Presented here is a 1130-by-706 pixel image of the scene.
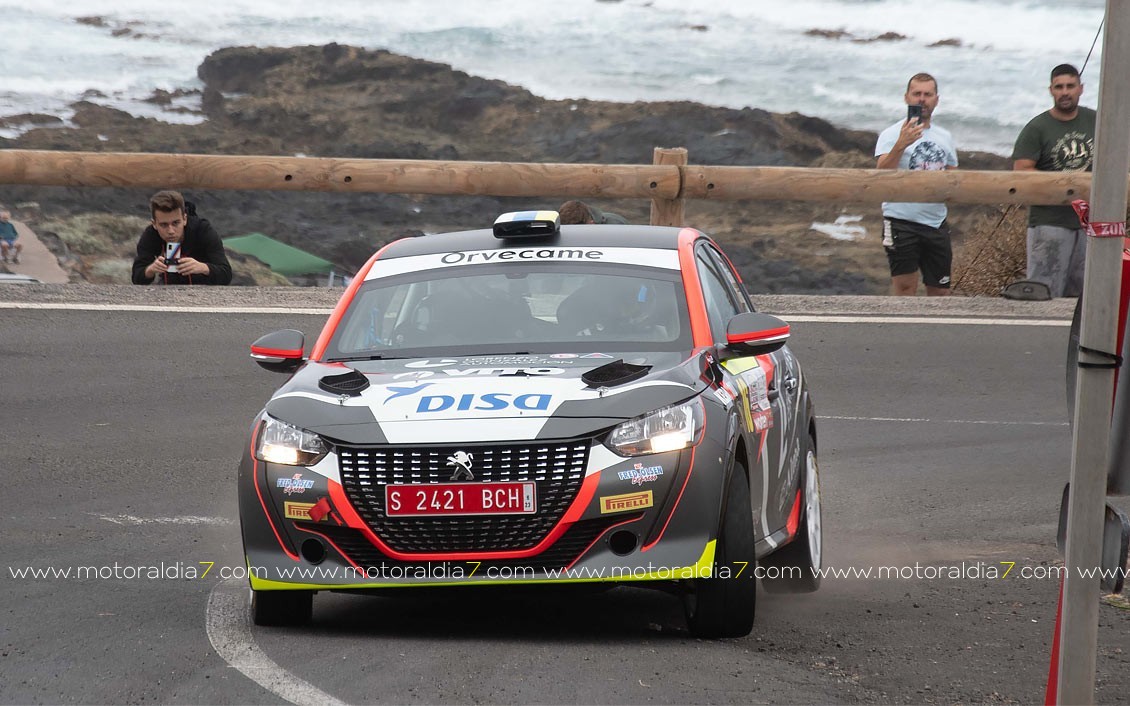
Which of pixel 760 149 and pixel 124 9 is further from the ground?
pixel 124 9

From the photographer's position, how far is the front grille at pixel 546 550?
6055mm

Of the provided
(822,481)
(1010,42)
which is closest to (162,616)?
(822,481)

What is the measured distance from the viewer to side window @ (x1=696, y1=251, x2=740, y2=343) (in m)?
7.27

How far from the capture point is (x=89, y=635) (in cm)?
642

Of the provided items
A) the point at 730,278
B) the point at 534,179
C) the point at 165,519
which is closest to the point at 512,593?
the point at 730,278

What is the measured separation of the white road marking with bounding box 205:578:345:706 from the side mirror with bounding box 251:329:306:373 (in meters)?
0.94

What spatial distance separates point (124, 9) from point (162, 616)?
40.4 m

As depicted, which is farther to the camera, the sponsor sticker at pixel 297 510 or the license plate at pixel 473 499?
the sponsor sticker at pixel 297 510

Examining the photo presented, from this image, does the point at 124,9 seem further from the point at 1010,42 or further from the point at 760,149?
the point at 1010,42

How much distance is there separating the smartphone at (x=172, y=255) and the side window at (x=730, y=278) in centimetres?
700

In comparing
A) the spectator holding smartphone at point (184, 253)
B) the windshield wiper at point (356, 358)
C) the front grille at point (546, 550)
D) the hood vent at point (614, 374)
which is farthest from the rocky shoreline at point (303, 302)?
the front grille at point (546, 550)

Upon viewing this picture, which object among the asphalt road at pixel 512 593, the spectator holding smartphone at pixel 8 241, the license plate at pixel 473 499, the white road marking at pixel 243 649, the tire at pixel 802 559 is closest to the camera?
the white road marking at pixel 243 649

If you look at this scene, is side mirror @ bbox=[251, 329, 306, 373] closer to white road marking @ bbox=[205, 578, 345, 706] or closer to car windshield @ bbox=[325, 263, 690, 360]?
car windshield @ bbox=[325, 263, 690, 360]

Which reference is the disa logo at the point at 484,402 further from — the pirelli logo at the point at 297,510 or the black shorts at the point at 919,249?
the black shorts at the point at 919,249
